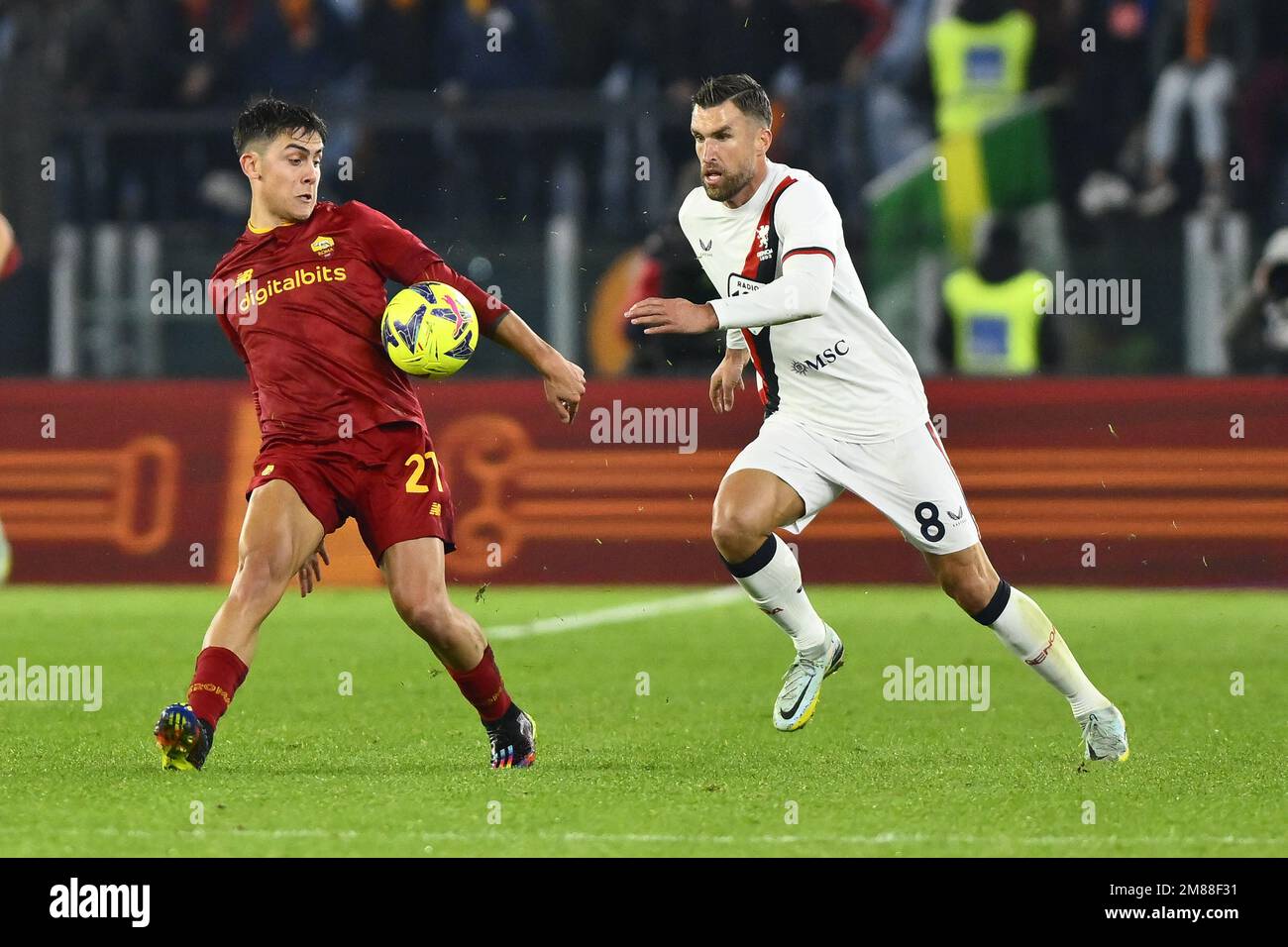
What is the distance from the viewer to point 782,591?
25.1 feet

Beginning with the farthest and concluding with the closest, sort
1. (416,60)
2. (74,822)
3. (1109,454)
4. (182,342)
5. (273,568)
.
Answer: (416,60) < (182,342) < (1109,454) < (273,568) < (74,822)

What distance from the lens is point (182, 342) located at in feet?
47.0

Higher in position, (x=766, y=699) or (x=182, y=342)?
(x=182, y=342)

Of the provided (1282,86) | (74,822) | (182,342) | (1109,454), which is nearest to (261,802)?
(74,822)

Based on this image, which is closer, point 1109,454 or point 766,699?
point 766,699

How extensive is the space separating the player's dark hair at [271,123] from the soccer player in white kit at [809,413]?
128 cm

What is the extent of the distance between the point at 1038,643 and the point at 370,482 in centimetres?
221

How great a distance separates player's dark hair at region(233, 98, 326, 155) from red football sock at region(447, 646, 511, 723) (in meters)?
1.74

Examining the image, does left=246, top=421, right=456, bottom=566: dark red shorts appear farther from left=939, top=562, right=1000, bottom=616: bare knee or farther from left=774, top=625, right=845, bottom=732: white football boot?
left=939, top=562, right=1000, bottom=616: bare knee

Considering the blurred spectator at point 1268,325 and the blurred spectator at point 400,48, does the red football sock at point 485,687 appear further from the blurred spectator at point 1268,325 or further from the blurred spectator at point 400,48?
the blurred spectator at point 400,48

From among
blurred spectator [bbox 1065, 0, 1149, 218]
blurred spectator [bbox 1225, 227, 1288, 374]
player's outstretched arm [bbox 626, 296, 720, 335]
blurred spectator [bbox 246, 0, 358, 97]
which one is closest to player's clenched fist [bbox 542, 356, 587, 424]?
player's outstretched arm [bbox 626, 296, 720, 335]

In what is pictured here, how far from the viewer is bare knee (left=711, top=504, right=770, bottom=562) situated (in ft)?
24.1
